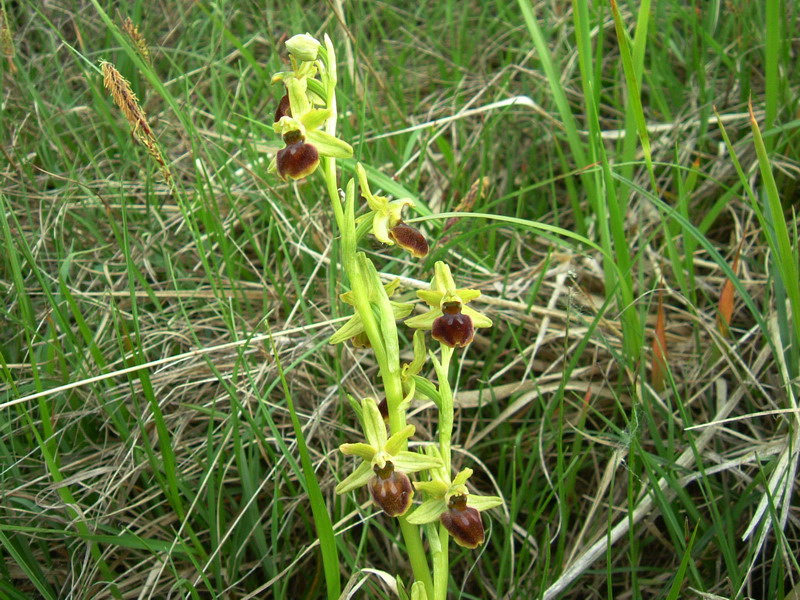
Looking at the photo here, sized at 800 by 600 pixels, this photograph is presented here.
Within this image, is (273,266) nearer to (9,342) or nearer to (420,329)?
(9,342)

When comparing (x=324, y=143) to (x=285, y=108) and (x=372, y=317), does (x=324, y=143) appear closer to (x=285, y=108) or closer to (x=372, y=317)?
(x=285, y=108)

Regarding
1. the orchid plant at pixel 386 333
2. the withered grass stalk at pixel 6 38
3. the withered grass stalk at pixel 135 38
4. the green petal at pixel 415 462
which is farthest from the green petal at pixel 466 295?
the withered grass stalk at pixel 6 38

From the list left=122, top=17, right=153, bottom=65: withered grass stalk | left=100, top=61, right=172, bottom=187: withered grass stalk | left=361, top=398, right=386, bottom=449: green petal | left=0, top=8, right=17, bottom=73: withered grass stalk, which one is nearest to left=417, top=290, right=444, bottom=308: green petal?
left=361, top=398, right=386, bottom=449: green petal

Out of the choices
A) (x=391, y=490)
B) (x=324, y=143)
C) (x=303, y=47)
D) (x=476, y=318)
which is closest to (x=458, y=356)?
(x=476, y=318)

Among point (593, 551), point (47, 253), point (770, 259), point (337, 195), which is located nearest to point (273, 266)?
point (47, 253)

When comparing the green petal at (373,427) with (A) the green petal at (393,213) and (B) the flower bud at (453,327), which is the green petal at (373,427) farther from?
(A) the green petal at (393,213)

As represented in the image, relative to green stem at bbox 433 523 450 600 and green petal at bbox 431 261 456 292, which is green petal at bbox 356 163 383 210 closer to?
green petal at bbox 431 261 456 292
